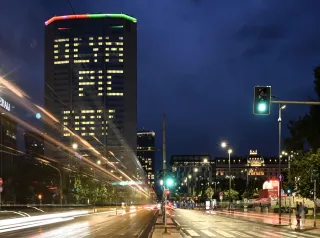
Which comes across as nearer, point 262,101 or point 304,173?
point 262,101

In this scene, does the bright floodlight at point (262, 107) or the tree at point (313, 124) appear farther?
the tree at point (313, 124)

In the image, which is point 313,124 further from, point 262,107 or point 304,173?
point 262,107

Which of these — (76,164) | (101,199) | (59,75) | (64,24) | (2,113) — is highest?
(64,24)

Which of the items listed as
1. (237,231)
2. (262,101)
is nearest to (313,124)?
(237,231)

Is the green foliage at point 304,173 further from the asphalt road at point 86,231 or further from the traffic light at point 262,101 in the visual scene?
the traffic light at point 262,101

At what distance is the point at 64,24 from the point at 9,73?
14354cm

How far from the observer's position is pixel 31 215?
150 ft

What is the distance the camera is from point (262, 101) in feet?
65.6

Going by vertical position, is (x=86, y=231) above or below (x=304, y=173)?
below

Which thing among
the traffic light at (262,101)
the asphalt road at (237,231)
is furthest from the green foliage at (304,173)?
the traffic light at (262,101)

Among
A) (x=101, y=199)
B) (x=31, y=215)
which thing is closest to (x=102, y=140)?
(x=101, y=199)

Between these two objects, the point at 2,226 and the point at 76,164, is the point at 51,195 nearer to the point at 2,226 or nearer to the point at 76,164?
the point at 76,164

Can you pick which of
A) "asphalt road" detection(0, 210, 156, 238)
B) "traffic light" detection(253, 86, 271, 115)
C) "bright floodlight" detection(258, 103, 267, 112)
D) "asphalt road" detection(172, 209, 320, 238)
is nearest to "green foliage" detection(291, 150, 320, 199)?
"asphalt road" detection(172, 209, 320, 238)

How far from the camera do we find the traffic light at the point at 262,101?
19.9 m
